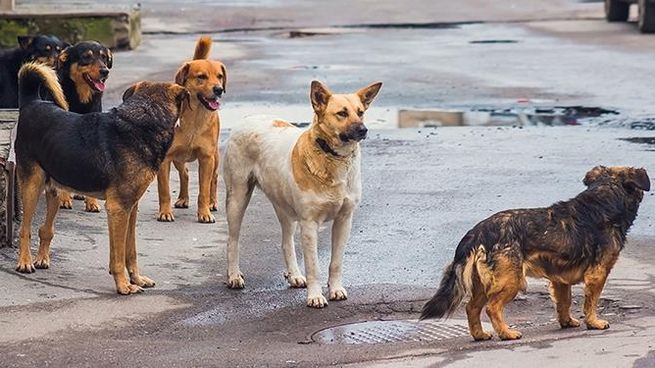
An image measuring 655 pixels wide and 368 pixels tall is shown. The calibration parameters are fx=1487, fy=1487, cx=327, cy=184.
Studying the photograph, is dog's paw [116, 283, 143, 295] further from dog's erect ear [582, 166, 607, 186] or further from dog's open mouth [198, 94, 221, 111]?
dog's erect ear [582, 166, 607, 186]

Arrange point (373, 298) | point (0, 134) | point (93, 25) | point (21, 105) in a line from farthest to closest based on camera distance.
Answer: point (93, 25) < point (0, 134) < point (21, 105) < point (373, 298)

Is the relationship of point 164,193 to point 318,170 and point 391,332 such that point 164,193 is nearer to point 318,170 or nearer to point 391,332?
point 318,170

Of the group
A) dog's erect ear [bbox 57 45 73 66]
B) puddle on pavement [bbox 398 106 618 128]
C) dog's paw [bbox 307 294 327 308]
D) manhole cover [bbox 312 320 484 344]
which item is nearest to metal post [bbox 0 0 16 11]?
puddle on pavement [bbox 398 106 618 128]

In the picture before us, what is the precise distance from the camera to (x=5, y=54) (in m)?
13.3

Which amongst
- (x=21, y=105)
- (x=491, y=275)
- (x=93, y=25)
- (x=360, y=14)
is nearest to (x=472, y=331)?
(x=491, y=275)

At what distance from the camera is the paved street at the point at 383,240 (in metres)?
7.88

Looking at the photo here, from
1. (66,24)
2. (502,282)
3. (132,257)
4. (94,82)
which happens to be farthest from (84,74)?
(66,24)

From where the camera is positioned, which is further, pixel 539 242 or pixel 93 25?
pixel 93 25

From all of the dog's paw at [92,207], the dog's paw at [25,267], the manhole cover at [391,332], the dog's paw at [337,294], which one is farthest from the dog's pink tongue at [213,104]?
the manhole cover at [391,332]

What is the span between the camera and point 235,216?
964 centimetres

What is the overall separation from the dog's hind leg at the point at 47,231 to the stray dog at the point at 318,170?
4.27ft

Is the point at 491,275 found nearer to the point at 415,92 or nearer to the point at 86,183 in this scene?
the point at 86,183

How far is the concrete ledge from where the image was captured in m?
22.3

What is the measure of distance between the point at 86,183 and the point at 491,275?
9.45ft
